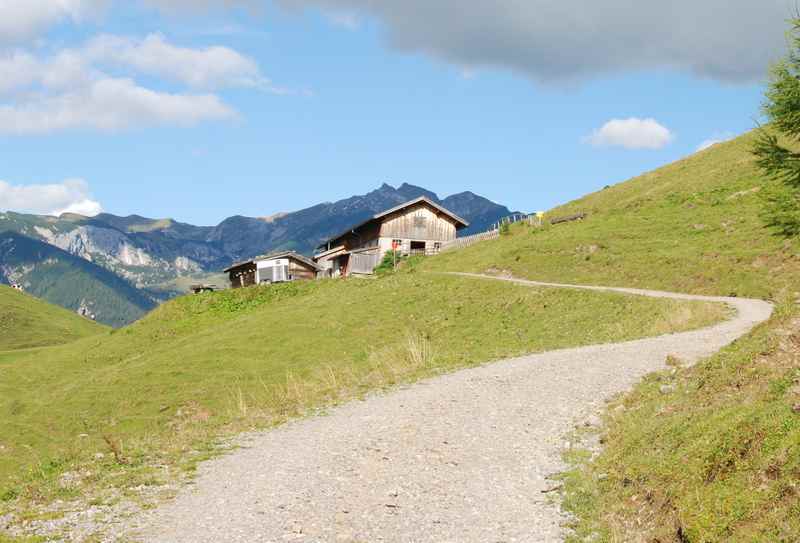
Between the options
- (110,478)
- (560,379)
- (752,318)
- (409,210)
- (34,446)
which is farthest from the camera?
(409,210)

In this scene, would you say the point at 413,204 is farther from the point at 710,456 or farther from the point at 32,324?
the point at 32,324

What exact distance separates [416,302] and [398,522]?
3822 cm

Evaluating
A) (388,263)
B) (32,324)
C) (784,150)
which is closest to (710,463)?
(784,150)

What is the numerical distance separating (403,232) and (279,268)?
1876 cm

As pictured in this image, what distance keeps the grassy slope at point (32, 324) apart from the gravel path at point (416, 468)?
364ft

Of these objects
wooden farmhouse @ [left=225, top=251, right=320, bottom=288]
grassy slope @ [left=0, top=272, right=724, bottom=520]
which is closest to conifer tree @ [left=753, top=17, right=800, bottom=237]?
grassy slope @ [left=0, top=272, right=724, bottom=520]

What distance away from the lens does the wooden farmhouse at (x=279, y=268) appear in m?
97.1

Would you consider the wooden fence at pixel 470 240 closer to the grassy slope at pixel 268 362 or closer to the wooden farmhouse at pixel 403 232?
the wooden farmhouse at pixel 403 232

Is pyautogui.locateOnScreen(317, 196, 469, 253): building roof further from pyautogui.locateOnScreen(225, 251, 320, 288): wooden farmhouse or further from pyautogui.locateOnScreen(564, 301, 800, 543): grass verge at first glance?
pyautogui.locateOnScreen(564, 301, 800, 543): grass verge

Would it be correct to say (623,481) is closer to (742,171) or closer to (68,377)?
(68,377)

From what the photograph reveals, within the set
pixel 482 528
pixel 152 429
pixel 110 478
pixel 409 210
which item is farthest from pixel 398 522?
pixel 409 210

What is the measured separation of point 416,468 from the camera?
584 inches

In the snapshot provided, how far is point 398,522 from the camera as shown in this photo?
1184cm

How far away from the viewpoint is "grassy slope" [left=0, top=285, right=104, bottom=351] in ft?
397
